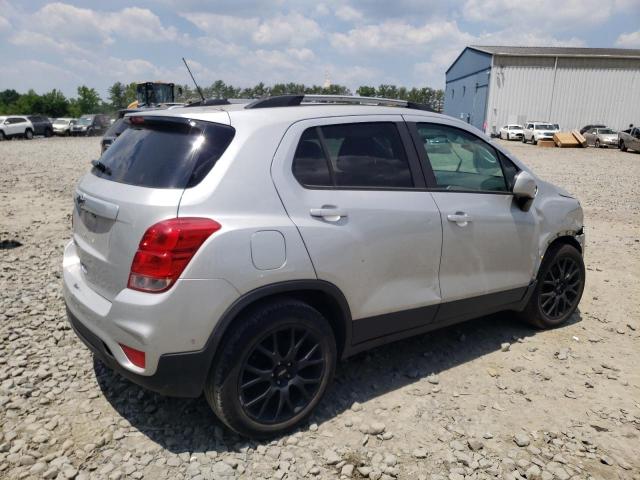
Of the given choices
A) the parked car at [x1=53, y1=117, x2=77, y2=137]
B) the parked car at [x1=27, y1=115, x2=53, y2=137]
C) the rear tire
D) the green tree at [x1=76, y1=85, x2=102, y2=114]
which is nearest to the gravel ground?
the rear tire

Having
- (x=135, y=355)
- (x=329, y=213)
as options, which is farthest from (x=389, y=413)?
(x=135, y=355)

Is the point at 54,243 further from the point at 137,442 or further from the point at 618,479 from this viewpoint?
the point at 618,479

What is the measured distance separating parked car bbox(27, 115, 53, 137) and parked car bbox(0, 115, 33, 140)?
729 millimetres

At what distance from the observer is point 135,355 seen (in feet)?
8.27

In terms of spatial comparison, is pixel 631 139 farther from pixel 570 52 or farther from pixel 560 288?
pixel 560 288

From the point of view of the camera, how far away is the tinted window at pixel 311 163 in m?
2.83

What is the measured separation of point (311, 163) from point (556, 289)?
274 cm

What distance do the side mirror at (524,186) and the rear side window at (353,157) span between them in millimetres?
963

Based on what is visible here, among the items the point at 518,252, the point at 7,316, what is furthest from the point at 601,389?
the point at 7,316

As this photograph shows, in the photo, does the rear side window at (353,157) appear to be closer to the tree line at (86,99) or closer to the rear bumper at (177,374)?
the rear bumper at (177,374)

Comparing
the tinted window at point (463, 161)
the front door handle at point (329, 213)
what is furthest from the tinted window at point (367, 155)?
the tinted window at point (463, 161)

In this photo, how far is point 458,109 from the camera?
2270 inches

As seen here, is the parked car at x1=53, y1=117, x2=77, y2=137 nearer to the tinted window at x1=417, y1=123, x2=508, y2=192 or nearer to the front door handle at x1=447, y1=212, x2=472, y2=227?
the tinted window at x1=417, y1=123, x2=508, y2=192

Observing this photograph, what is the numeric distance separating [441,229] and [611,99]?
5224cm
